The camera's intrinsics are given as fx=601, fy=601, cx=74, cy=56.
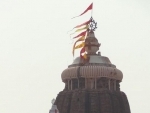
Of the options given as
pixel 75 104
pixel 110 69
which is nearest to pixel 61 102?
pixel 75 104

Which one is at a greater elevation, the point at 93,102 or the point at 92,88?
the point at 92,88

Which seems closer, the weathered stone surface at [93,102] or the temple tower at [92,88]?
the weathered stone surface at [93,102]

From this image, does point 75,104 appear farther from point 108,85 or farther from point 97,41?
point 97,41

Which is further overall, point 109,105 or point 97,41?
point 97,41

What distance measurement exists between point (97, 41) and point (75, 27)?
3.65 meters

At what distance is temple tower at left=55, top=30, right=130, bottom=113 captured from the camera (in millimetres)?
61844

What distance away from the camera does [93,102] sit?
61750 millimetres

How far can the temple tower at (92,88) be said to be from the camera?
203ft

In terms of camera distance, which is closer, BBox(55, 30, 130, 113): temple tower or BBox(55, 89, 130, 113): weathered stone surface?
BBox(55, 89, 130, 113): weathered stone surface

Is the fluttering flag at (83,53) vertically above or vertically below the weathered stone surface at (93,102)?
above

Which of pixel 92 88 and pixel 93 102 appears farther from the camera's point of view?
pixel 92 88

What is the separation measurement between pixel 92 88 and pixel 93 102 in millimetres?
1982

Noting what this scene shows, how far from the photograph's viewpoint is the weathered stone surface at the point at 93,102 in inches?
2422

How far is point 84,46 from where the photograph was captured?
65062 millimetres
